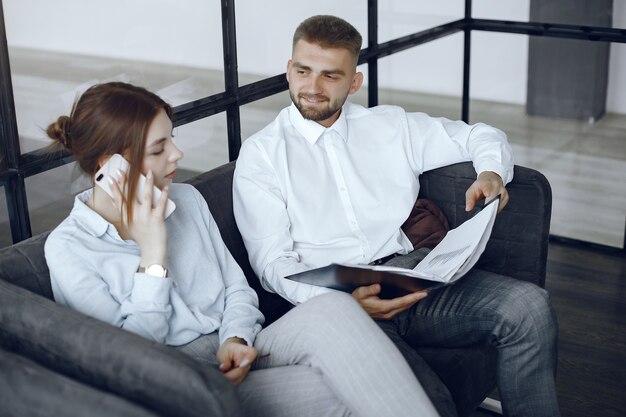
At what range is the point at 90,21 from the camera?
236 cm

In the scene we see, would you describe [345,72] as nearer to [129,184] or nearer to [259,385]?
[129,184]

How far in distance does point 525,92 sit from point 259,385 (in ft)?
8.52

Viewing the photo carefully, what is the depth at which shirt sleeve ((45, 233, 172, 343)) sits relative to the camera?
1.91 metres

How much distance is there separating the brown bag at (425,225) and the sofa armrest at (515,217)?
57mm

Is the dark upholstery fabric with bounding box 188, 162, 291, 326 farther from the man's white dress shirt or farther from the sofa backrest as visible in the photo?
the sofa backrest

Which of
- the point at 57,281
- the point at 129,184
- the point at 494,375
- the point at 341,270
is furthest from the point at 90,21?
the point at 494,375

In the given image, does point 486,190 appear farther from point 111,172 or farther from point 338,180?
point 111,172

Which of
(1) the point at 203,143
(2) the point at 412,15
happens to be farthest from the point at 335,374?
(2) the point at 412,15

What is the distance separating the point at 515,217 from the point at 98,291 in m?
1.23

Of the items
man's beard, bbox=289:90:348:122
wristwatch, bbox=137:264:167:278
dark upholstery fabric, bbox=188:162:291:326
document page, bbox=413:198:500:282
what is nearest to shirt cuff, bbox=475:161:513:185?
document page, bbox=413:198:500:282

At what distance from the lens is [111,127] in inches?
78.0

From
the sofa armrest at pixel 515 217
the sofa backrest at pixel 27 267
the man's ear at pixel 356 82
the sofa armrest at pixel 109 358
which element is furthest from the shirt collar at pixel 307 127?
the sofa armrest at pixel 109 358

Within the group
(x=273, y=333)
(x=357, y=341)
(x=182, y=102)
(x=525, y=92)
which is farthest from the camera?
(x=525, y=92)

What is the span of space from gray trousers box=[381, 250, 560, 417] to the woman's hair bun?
0.90 m
